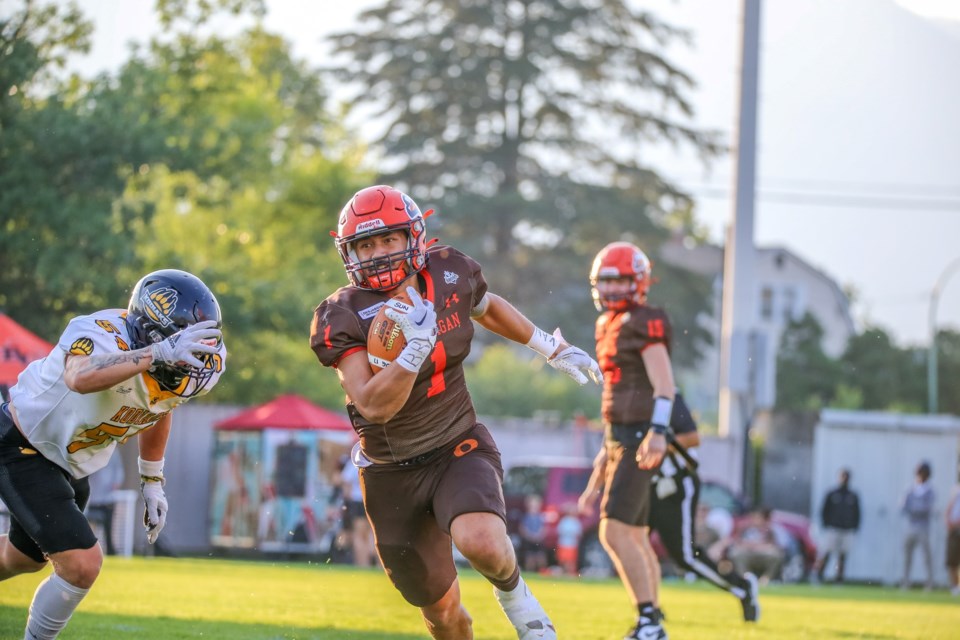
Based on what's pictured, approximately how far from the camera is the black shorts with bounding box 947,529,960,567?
20156 millimetres

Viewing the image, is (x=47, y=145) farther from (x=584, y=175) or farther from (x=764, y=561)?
(x=584, y=175)

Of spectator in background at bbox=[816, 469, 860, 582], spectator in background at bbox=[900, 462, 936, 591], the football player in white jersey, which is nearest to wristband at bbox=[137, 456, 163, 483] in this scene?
the football player in white jersey

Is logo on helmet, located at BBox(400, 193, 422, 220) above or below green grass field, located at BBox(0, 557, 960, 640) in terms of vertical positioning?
above

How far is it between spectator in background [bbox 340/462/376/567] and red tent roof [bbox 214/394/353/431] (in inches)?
70.1

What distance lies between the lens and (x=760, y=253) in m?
68.8

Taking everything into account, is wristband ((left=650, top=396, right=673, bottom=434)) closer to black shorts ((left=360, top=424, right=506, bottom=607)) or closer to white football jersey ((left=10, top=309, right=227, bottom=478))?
black shorts ((left=360, top=424, right=506, bottom=607))

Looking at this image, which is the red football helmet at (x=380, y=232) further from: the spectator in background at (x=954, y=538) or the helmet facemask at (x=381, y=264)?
the spectator in background at (x=954, y=538)

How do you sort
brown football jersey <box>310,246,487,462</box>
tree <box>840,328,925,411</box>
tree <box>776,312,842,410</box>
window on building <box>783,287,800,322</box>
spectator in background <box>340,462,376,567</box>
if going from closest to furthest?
brown football jersey <box>310,246,487,462</box>
spectator in background <box>340,462,376,567</box>
tree <box>776,312,842,410</box>
tree <box>840,328,925,411</box>
window on building <box>783,287,800,322</box>

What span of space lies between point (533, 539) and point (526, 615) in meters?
14.0

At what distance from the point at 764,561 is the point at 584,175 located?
1445 centimetres

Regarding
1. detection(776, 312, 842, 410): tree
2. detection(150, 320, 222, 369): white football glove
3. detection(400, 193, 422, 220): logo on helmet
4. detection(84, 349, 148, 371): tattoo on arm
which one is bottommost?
detection(84, 349, 148, 371): tattoo on arm

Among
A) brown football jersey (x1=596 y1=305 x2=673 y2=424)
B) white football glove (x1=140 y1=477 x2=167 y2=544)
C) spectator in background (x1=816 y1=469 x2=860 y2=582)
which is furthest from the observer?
spectator in background (x1=816 y1=469 x2=860 y2=582)

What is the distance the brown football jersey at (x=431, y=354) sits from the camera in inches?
228

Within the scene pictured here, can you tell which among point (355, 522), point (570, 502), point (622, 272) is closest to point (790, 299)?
point (570, 502)
